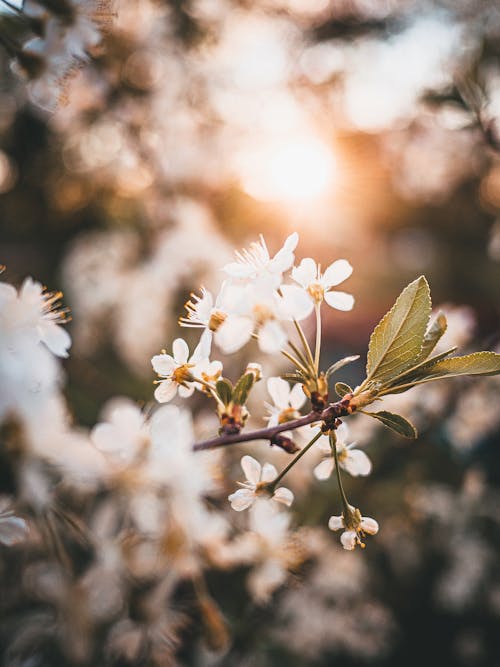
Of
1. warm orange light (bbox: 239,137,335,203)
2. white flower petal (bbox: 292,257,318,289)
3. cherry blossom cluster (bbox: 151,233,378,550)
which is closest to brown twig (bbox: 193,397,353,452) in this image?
cherry blossom cluster (bbox: 151,233,378,550)

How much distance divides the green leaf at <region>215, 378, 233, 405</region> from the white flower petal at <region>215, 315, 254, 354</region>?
2.4 inches

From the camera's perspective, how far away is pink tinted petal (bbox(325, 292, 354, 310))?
46 centimetres

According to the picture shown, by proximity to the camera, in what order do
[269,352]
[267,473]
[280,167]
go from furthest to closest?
1. [280,167]
2. [267,473]
3. [269,352]

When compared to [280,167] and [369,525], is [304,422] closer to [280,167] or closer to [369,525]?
[369,525]

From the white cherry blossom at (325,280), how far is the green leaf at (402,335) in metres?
0.04

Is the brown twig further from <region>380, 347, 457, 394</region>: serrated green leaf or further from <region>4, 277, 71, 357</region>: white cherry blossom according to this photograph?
<region>4, 277, 71, 357</region>: white cherry blossom

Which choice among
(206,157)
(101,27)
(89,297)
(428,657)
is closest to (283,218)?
(206,157)

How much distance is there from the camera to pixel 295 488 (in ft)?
3.97

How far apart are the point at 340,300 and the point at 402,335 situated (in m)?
0.07

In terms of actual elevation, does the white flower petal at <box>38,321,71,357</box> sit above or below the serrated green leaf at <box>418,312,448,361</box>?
above

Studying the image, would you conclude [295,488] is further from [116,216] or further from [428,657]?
[116,216]

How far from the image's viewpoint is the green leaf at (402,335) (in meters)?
0.43

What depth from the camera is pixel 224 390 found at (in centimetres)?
44

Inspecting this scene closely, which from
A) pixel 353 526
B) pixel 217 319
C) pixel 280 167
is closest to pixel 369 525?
pixel 353 526
